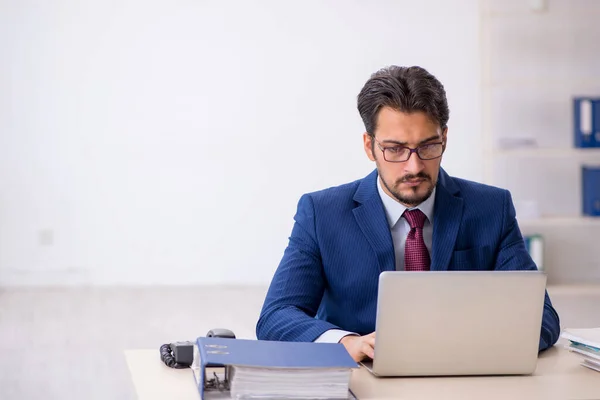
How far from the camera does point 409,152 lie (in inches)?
81.9

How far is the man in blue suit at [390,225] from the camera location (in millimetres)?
2094

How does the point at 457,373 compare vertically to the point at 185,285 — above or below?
above

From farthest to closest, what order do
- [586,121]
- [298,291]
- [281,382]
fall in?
[586,121], [298,291], [281,382]

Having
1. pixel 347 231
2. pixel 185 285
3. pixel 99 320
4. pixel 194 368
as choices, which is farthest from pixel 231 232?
pixel 194 368

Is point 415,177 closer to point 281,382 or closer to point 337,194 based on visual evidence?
point 337,194

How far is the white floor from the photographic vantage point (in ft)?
12.5

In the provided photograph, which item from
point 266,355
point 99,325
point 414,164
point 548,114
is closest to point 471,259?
point 414,164

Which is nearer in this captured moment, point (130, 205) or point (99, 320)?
point (99, 320)

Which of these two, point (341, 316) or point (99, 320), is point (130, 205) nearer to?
point (99, 320)

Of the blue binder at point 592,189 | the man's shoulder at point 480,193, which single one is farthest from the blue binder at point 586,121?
the man's shoulder at point 480,193

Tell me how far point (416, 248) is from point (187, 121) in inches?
179

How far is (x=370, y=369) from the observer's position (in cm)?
175

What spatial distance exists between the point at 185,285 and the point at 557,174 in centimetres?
294

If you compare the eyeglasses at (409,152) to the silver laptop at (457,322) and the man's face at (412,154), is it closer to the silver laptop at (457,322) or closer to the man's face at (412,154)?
the man's face at (412,154)
